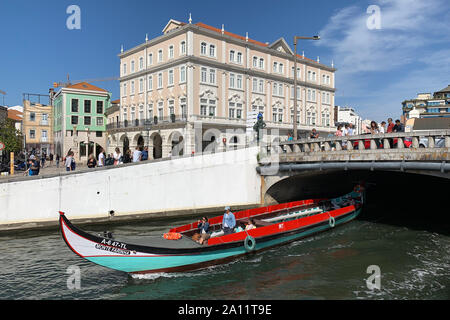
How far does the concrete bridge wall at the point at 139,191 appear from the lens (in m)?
17.6

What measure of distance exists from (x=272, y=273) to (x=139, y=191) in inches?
436

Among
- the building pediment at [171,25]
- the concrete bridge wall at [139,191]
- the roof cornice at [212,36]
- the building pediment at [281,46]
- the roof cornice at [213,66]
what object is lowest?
the concrete bridge wall at [139,191]

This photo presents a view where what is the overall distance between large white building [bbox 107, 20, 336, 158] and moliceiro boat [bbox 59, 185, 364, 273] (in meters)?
20.2

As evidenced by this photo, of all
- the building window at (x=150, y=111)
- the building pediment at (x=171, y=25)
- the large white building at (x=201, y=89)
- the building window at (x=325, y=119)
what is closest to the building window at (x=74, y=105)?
the large white building at (x=201, y=89)

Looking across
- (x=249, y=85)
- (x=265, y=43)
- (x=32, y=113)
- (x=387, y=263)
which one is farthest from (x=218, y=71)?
(x=32, y=113)

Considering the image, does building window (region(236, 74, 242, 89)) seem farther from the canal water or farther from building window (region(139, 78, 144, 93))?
the canal water

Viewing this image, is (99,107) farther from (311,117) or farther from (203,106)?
(311,117)

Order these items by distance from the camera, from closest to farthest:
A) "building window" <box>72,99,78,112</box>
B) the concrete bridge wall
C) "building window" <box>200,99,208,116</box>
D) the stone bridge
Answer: the stone bridge
the concrete bridge wall
"building window" <box>200,99,208,116</box>
"building window" <box>72,99,78,112</box>

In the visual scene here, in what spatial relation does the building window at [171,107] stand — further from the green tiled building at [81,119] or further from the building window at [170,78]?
the green tiled building at [81,119]

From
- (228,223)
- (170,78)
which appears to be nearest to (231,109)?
(170,78)

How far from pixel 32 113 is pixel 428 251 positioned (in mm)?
63076

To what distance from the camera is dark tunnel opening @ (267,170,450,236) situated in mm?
22516

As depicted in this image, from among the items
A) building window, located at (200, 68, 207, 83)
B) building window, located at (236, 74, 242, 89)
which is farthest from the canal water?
building window, located at (236, 74, 242, 89)

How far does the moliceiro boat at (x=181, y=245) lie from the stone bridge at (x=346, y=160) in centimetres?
372
